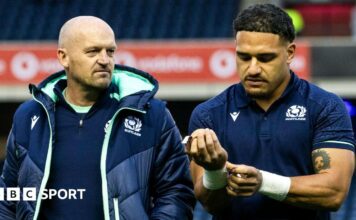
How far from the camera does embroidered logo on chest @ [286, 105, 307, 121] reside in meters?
4.18

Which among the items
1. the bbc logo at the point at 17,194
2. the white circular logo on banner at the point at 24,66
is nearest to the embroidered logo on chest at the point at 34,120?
the bbc logo at the point at 17,194

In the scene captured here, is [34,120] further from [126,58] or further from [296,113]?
[126,58]

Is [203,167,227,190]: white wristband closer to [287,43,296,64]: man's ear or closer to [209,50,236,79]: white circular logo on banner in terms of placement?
[287,43,296,64]: man's ear

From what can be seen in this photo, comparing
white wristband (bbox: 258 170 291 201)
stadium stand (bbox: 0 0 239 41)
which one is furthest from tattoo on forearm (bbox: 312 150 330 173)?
stadium stand (bbox: 0 0 239 41)

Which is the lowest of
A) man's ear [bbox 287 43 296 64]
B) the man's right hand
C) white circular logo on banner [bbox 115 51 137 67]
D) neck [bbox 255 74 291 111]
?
white circular logo on banner [bbox 115 51 137 67]

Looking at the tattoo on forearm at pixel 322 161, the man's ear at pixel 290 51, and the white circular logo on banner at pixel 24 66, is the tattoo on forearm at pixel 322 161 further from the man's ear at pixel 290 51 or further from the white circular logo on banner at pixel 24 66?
the white circular logo on banner at pixel 24 66

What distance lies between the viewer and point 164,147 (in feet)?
14.2

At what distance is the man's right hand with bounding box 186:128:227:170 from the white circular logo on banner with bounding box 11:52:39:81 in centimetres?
798

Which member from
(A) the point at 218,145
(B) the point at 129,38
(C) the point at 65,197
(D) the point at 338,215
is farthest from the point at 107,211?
(B) the point at 129,38

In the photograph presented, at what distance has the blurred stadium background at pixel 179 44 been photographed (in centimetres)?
1166

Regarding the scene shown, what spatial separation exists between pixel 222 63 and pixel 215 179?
7602 millimetres

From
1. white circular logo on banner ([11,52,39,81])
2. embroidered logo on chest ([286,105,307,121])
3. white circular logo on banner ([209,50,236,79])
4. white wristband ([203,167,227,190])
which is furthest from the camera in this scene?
white circular logo on banner ([11,52,39,81])

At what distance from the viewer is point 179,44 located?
38.7 feet

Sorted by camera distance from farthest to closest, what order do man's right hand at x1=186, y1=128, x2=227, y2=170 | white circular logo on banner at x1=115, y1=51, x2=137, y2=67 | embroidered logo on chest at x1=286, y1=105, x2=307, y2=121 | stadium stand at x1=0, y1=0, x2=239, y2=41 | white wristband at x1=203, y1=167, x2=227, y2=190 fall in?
stadium stand at x1=0, y1=0, x2=239, y2=41
white circular logo on banner at x1=115, y1=51, x2=137, y2=67
embroidered logo on chest at x1=286, y1=105, x2=307, y2=121
white wristband at x1=203, y1=167, x2=227, y2=190
man's right hand at x1=186, y1=128, x2=227, y2=170
